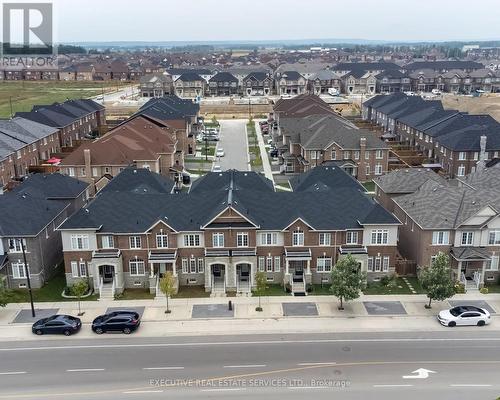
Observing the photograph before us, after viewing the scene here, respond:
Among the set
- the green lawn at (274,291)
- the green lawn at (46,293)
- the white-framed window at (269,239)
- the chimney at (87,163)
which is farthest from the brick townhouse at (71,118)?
the green lawn at (274,291)

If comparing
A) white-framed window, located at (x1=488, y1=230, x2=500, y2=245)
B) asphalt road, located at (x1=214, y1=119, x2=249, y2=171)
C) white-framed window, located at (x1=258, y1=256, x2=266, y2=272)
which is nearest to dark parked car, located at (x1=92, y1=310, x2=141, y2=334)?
white-framed window, located at (x1=258, y1=256, x2=266, y2=272)

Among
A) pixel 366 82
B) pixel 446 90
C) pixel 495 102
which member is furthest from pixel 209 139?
pixel 446 90

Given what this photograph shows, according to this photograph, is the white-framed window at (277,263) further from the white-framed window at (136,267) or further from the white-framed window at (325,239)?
the white-framed window at (136,267)

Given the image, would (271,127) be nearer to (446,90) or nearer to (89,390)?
(89,390)

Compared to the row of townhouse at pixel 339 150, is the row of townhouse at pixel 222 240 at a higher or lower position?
lower

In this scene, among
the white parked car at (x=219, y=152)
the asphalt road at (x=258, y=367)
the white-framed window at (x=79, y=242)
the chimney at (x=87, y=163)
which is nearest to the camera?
the asphalt road at (x=258, y=367)

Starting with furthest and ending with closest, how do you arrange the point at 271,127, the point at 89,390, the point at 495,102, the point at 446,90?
the point at 446,90
the point at 495,102
the point at 271,127
the point at 89,390
